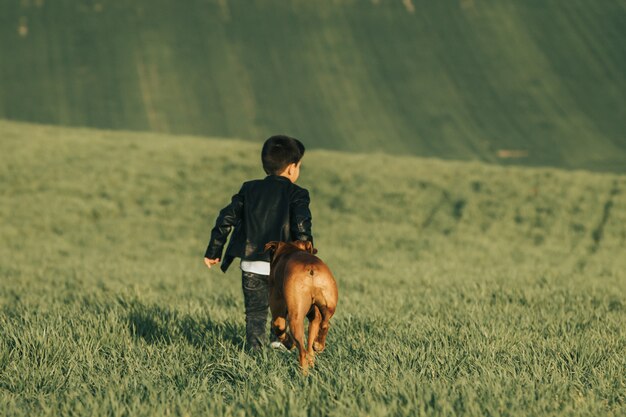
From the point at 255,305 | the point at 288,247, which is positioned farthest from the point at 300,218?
the point at 255,305

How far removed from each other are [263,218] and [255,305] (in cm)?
61

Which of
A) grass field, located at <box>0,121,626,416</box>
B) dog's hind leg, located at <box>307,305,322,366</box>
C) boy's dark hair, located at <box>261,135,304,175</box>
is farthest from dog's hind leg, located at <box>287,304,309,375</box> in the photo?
boy's dark hair, located at <box>261,135,304,175</box>

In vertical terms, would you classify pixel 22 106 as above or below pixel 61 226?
above

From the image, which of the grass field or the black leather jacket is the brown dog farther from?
the black leather jacket

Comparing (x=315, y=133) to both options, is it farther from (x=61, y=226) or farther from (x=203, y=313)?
(x=203, y=313)

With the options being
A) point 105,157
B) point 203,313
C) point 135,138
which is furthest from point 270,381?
point 135,138

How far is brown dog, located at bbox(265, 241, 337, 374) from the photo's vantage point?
3.77 meters

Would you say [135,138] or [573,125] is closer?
[135,138]

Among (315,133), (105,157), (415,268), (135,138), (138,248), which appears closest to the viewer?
(415,268)

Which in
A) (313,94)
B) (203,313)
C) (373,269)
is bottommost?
(373,269)

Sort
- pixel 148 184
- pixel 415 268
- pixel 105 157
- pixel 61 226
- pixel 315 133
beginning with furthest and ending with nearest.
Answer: pixel 315 133 → pixel 105 157 → pixel 148 184 → pixel 61 226 → pixel 415 268

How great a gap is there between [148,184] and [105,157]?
233 centimetres

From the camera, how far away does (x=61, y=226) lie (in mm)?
14977

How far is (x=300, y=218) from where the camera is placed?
4.54 metres
